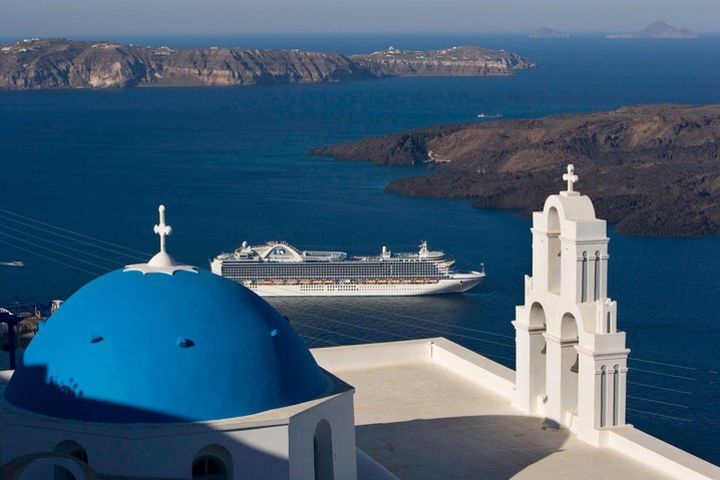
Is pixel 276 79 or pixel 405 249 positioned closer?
pixel 405 249

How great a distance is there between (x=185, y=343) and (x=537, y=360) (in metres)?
5.87

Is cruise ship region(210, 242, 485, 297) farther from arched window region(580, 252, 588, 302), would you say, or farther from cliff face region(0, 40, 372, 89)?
cliff face region(0, 40, 372, 89)

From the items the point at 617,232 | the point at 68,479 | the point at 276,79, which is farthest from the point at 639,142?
the point at 276,79

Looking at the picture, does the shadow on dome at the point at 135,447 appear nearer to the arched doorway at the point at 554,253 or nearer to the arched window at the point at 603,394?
the arched window at the point at 603,394

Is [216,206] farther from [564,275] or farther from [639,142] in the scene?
[564,275]

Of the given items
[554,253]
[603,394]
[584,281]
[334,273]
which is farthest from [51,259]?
[603,394]

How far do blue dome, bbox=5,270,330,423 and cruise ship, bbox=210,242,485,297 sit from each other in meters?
41.0

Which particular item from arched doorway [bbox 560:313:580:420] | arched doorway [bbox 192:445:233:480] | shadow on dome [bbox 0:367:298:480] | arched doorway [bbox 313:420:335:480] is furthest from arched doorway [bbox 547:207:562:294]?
arched doorway [bbox 192:445:233:480]

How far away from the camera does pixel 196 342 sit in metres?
13.7

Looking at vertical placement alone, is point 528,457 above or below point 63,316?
below

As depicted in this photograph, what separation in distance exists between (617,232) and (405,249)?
1073 centimetres

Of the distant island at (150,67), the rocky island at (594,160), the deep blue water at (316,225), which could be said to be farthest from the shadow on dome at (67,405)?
the distant island at (150,67)

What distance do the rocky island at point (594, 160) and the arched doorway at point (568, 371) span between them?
4858 cm

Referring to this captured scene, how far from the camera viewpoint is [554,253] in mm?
17516
